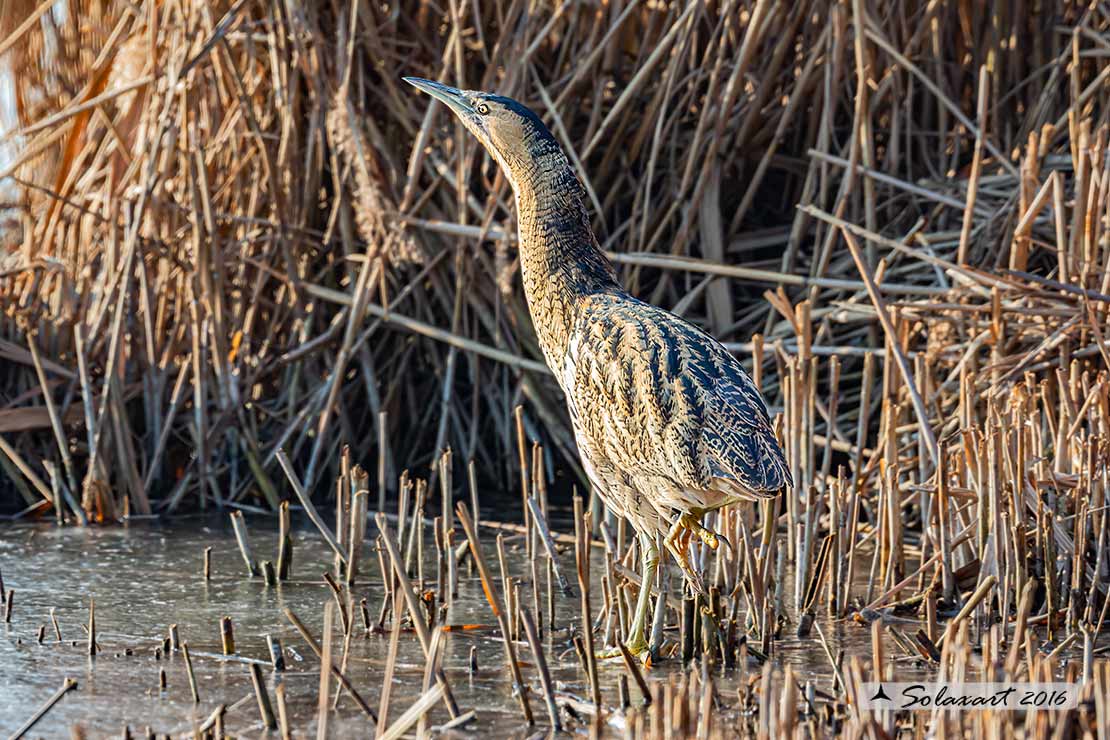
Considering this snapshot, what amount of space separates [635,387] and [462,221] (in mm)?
2486

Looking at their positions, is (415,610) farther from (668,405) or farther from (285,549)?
(285,549)

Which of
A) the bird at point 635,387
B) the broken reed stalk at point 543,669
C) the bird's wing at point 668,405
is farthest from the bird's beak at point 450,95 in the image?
the broken reed stalk at point 543,669

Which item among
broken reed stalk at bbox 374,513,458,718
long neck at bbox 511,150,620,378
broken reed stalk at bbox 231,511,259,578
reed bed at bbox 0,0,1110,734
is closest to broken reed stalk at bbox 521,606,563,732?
broken reed stalk at bbox 374,513,458,718

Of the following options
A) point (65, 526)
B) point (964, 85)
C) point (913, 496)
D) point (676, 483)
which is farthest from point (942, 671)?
point (964, 85)

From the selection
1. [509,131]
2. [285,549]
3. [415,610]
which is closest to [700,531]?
[415,610]

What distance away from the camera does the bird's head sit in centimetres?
461

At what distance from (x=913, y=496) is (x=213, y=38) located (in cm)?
321

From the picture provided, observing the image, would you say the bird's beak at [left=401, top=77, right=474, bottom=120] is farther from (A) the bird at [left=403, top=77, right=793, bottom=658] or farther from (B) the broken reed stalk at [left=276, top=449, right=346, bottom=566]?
(B) the broken reed stalk at [left=276, top=449, right=346, bottom=566]

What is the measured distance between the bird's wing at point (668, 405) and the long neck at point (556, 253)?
6.4 inches

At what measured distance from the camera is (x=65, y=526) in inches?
232

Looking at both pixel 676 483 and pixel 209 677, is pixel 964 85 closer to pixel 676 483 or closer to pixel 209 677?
pixel 676 483

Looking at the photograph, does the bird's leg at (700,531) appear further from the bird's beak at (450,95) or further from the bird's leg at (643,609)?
the bird's beak at (450,95)

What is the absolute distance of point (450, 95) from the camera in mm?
4953

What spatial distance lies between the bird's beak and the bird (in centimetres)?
23
